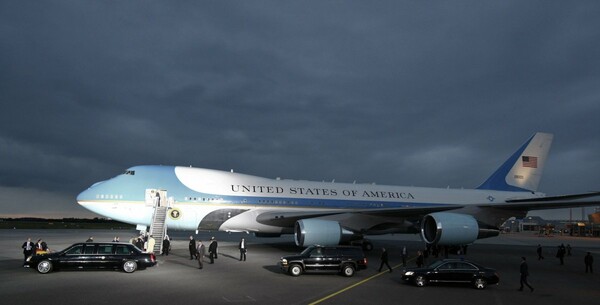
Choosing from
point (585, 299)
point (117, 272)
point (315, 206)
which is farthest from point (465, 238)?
point (117, 272)

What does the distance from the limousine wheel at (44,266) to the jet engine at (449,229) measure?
1833 cm

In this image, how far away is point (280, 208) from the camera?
29.4 metres

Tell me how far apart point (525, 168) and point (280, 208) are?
23200 mm

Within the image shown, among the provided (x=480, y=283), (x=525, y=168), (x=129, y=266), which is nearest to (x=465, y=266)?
(x=480, y=283)

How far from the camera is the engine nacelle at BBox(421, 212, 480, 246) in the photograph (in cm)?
2267

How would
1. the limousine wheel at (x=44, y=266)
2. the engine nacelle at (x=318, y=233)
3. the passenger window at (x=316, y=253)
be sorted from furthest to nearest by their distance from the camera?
the engine nacelle at (x=318, y=233)
the passenger window at (x=316, y=253)
the limousine wheel at (x=44, y=266)

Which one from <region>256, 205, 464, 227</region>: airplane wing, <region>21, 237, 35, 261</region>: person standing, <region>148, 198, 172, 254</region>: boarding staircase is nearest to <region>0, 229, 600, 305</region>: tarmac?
<region>21, 237, 35, 261</region>: person standing

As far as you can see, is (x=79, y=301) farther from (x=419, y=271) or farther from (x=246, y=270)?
(x=419, y=271)

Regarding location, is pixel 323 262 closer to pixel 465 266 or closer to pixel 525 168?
pixel 465 266

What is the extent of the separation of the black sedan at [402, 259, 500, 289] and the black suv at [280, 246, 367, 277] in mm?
2810

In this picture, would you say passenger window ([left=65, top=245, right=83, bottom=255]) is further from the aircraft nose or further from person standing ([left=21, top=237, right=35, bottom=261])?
the aircraft nose

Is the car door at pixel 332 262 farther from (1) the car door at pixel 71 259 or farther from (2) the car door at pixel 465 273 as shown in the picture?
(1) the car door at pixel 71 259

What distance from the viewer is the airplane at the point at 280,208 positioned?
23938 millimetres

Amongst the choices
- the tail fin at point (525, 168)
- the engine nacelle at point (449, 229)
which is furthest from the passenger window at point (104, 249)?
the tail fin at point (525, 168)
